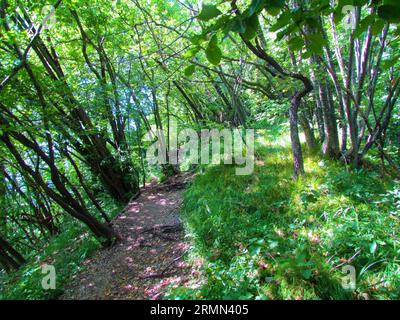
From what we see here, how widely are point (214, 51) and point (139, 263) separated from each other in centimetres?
362

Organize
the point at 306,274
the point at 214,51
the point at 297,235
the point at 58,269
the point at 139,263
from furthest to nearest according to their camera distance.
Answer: the point at 58,269
the point at 139,263
the point at 297,235
the point at 306,274
the point at 214,51

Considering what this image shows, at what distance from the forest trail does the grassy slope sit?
1.23 ft

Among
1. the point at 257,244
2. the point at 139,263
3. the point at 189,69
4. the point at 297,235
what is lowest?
the point at 139,263

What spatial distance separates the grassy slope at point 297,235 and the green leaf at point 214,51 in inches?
68.1

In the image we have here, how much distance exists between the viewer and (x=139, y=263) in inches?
146

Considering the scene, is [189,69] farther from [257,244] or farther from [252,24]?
[257,244]

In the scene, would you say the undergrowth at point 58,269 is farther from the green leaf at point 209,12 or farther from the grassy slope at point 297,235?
the green leaf at point 209,12

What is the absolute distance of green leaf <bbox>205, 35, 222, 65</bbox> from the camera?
93cm

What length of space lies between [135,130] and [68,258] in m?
4.81

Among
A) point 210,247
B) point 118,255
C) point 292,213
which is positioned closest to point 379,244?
point 292,213

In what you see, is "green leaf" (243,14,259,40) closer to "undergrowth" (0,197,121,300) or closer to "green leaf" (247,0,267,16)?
"green leaf" (247,0,267,16)

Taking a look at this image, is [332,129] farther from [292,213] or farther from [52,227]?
[52,227]

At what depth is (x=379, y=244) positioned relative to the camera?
7.46 ft

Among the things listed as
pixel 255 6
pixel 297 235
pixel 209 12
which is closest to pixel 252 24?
pixel 255 6
